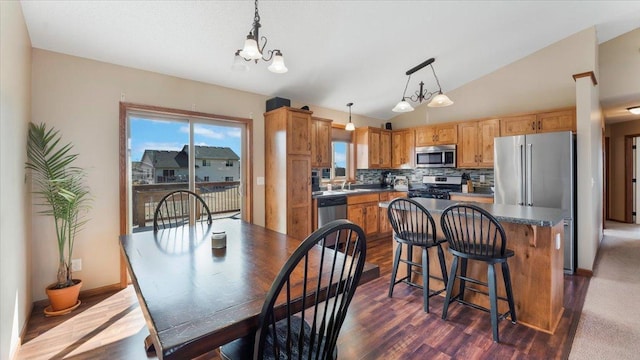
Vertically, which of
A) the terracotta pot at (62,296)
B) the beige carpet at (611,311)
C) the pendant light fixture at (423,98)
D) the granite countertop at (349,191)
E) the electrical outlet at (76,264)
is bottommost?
the beige carpet at (611,311)

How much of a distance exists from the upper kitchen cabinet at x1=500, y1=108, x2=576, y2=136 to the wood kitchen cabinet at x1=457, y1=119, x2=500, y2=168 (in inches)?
6.2

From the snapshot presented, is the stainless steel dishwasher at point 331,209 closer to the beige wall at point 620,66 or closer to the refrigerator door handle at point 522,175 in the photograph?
the refrigerator door handle at point 522,175

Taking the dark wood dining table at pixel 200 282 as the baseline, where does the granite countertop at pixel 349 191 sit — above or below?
above

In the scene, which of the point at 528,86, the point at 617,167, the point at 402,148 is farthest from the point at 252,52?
the point at 617,167

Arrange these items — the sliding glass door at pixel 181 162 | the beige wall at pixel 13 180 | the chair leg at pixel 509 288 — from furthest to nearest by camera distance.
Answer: the sliding glass door at pixel 181 162
the chair leg at pixel 509 288
the beige wall at pixel 13 180

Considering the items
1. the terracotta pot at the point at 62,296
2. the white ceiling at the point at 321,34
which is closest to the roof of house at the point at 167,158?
the white ceiling at the point at 321,34

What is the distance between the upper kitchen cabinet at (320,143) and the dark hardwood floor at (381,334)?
95.3 inches

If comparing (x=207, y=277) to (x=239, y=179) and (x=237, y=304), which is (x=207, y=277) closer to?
(x=237, y=304)

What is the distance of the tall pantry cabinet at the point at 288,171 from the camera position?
3.79 metres

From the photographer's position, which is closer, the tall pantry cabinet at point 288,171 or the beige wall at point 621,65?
the tall pantry cabinet at point 288,171

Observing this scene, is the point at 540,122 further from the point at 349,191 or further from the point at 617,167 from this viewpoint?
the point at 617,167

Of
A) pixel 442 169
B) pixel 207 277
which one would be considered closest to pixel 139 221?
pixel 207 277

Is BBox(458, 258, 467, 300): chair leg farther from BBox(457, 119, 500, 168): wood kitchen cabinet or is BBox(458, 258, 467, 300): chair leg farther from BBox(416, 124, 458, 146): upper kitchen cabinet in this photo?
BBox(416, 124, 458, 146): upper kitchen cabinet

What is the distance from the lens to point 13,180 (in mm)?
1945
